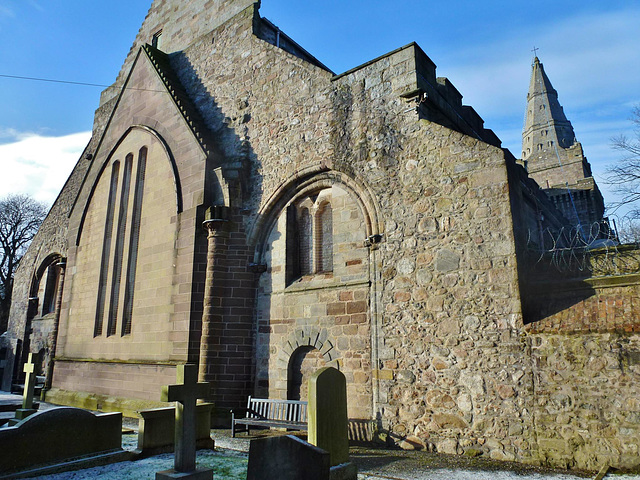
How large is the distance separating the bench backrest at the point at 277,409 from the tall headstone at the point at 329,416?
3.71m

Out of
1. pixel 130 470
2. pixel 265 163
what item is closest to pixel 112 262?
pixel 265 163

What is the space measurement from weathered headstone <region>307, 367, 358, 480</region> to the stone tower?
686 inches

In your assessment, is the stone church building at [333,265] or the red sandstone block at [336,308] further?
the red sandstone block at [336,308]

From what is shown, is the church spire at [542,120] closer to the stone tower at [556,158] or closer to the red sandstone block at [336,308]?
the stone tower at [556,158]

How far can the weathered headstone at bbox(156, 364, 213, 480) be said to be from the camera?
218 inches

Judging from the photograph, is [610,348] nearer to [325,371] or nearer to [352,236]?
[325,371]

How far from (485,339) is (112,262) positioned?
11687mm

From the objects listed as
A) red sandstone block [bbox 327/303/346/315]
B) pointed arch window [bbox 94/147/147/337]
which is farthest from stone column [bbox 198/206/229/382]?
pointed arch window [bbox 94/147/147/337]

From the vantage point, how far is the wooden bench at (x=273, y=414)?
8.99 metres

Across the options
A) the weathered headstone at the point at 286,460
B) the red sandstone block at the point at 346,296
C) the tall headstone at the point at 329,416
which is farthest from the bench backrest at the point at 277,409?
the weathered headstone at the point at 286,460

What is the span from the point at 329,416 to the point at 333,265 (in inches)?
198

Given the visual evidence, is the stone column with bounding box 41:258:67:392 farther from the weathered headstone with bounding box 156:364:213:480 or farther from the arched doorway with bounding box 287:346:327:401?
the weathered headstone with bounding box 156:364:213:480

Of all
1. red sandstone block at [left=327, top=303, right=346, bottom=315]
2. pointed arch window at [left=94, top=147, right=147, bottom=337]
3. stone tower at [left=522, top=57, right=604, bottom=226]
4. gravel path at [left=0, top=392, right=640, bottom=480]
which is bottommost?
gravel path at [left=0, top=392, right=640, bottom=480]

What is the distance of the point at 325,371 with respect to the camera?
18.8 feet
